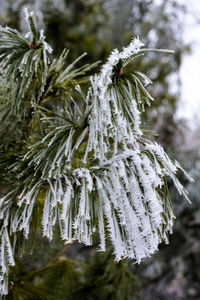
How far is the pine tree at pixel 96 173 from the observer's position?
45 centimetres

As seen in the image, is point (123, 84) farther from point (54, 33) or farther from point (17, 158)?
point (54, 33)

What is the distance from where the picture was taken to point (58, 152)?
499 mm

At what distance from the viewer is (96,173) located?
0.53 meters

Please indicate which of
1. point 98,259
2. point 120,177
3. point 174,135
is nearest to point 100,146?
point 120,177

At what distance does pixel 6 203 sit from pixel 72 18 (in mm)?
1738

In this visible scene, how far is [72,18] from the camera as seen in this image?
1.95 m

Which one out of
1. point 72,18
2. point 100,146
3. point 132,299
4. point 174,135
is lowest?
point 132,299

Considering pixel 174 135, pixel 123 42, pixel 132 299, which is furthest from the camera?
pixel 174 135

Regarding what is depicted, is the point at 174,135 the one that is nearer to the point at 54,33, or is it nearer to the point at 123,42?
the point at 123,42

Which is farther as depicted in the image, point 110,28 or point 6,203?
point 110,28

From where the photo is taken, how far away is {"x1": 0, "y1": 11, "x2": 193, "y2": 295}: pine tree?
0.45m

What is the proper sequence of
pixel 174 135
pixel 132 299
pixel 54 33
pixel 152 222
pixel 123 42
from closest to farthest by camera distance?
pixel 152 222, pixel 132 299, pixel 54 33, pixel 123 42, pixel 174 135

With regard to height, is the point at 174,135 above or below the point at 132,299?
above

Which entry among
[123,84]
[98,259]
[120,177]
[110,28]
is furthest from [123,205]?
[110,28]
